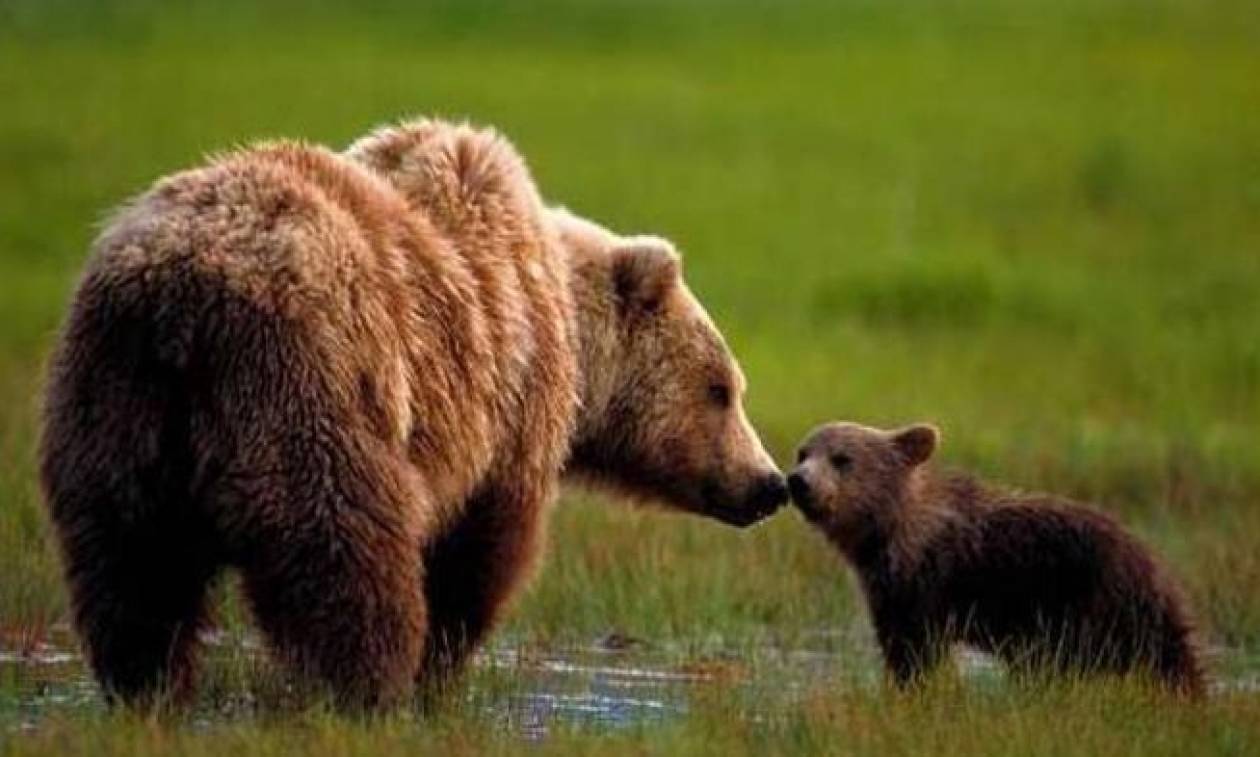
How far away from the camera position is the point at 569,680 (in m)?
9.72

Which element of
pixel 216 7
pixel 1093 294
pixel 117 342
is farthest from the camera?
pixel 216 7

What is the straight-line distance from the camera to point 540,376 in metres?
8.93

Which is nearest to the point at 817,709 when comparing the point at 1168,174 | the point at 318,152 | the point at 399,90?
the point at 318,152

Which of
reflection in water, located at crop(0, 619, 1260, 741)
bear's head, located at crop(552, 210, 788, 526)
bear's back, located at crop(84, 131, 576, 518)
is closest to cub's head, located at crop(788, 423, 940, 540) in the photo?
reflection in water, located at crop(0, 619, 1260, 741)

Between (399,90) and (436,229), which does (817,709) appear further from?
(399,90)

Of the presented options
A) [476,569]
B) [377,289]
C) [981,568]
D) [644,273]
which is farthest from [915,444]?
[377,289]

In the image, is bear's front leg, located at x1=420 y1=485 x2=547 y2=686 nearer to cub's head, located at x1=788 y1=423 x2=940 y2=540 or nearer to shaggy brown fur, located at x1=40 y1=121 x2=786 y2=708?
shaggy brown fur, located at x1=40 y1=121 x2=786 y2=708

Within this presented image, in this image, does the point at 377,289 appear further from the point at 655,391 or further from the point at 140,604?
the point at 655,391

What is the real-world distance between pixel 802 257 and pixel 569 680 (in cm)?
1268

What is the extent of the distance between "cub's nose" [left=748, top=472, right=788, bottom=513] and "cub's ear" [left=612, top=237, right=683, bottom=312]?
2.07 ft

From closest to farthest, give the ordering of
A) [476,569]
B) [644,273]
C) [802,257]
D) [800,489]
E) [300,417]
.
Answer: [300,417], [476,569], [644,273], [800,489], [802,257]

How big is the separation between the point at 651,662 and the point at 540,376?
5.79 ft

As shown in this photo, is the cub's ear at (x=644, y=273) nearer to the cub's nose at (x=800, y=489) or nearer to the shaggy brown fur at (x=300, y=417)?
the shaggy brown fur at (x=300, y=417)

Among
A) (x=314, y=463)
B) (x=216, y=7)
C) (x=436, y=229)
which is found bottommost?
(x=314, y=463)
